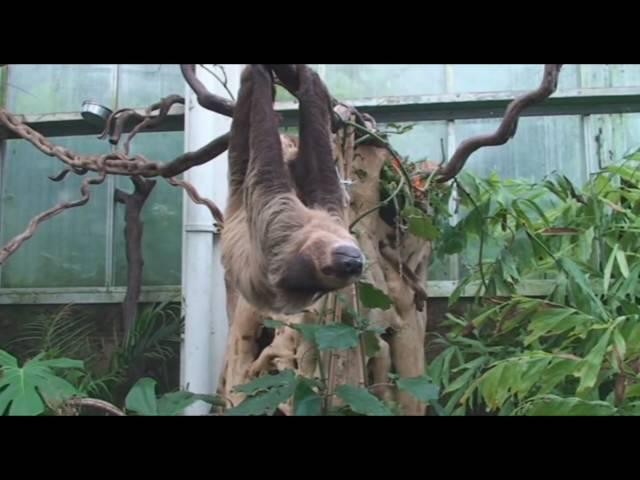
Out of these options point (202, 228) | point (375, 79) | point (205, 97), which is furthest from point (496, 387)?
point (375, 79)

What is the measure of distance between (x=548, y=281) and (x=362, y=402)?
2974mm

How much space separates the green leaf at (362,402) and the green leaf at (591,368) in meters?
1.09

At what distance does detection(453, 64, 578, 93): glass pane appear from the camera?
5.86 meters

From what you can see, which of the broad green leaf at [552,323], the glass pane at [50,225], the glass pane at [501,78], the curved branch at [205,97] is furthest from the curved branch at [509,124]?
the glass pane at [50,225]

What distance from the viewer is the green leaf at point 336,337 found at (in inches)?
85.7

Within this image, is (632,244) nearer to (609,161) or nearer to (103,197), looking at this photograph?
(609,161)

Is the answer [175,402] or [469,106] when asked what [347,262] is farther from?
[469,106]

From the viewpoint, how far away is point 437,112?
6000 mm

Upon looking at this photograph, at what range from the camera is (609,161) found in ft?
18.7

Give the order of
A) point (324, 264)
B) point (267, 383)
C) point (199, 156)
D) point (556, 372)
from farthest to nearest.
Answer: point (199, 156) < point (556, 372) < point (324, 264) < point (267, 383)

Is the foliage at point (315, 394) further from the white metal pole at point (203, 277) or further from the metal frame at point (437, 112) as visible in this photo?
the metal frame at point (437, 112)
